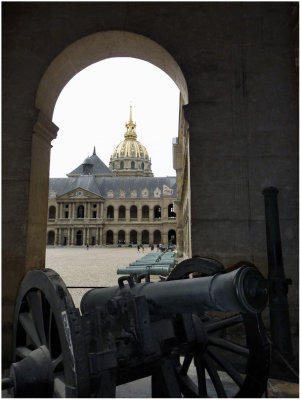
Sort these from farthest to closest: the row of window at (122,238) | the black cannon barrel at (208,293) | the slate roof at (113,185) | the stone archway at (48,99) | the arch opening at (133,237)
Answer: the slate roof at (113,185) → the arch opening at (133,237) → the row of window at (122,238) → the stone archway at (48,99) → the black cannon barrel at (208,293)

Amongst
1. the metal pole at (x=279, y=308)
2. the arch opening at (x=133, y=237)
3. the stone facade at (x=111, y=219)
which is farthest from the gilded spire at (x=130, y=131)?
the metal pole at (x=279, y=308)

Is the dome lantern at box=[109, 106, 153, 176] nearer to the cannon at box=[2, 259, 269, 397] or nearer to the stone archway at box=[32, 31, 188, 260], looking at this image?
the stone archway at box=[32, 31, 188, 260]

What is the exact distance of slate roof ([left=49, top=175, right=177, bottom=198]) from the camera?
68.2m

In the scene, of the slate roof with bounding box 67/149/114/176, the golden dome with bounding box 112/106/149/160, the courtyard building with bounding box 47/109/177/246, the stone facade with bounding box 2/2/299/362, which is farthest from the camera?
the golden dome with bounding box 112/106/149/160

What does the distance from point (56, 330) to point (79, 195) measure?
66168mm

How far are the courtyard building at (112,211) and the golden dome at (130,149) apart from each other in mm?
27751

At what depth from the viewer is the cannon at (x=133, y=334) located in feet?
6.83

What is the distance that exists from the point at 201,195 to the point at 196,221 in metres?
0.36

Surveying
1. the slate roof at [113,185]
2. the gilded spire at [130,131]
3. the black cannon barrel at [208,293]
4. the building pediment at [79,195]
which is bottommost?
Answer: the black cannon barrel at [208,293]

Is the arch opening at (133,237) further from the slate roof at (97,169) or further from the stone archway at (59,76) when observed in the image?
the stone archway at (59,76)

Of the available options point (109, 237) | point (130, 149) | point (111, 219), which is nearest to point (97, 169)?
point (130, 149)

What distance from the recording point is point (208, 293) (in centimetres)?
208

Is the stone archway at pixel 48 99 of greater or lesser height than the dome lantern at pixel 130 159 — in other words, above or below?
below

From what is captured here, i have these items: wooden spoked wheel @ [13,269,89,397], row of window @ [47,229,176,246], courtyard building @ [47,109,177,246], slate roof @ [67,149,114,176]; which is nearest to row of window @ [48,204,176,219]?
courtyard building @ [47,109,177,246]
